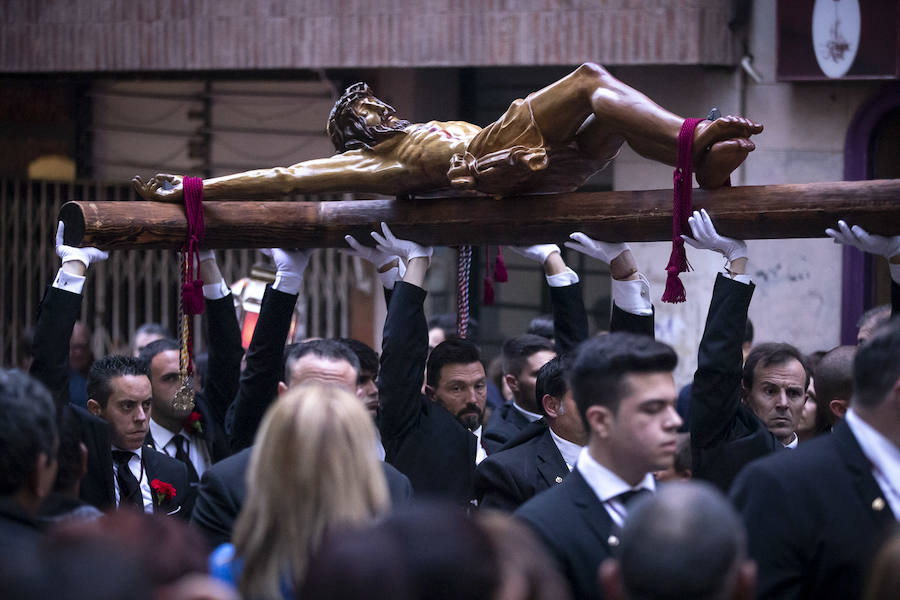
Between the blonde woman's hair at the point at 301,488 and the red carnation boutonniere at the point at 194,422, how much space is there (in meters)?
2.69

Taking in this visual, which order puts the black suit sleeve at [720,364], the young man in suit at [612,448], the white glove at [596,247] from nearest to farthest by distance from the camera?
the young man in suit at [612,448]
the black suit sleeve at [720,364]
the white glove at [596,247]


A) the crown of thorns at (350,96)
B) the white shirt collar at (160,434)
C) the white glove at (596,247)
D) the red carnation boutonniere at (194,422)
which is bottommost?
the white shirt collar at (160,434)

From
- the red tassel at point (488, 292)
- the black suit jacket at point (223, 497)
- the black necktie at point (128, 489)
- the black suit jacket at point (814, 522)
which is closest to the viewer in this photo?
the black suit jacket at point (814, 522)

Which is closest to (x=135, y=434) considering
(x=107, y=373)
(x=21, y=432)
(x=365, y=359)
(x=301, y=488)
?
(x=107, y=373)

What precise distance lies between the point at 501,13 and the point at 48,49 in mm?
3342

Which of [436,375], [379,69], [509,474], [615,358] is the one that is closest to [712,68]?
[379,69]

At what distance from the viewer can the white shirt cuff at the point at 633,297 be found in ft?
14.4

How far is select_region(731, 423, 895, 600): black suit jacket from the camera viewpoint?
2.79m

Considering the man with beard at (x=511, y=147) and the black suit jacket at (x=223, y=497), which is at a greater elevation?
the man with beard at (x=511, y=147)

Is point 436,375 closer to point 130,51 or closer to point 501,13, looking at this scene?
point 501,13

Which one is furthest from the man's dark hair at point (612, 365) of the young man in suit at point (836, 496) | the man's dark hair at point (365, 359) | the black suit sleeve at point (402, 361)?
the man's dark hair at point (365, 359)

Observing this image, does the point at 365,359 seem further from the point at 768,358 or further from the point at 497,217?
the point at 768,358

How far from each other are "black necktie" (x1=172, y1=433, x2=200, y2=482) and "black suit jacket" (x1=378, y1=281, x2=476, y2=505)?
1.16 metres

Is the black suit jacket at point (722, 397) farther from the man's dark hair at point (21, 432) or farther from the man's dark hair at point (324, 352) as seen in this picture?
the man's dark hair at point (21, 432)
